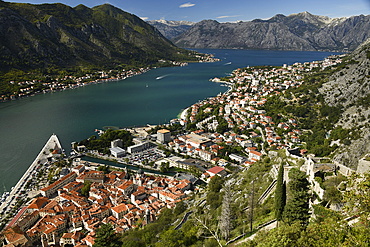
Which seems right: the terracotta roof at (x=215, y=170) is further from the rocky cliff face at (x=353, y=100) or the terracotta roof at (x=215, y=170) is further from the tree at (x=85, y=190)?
the tree at (x=85, y=190)

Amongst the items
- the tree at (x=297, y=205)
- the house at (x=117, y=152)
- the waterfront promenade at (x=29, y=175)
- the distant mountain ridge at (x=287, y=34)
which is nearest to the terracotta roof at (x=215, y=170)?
the house at (x=117, y=152)

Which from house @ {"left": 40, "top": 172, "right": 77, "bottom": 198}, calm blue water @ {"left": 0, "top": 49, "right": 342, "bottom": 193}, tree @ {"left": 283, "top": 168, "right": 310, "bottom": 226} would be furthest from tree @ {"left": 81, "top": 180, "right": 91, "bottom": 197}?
tree @ {"left": 283, "top": 168, "right": 310, "bottom": 226}

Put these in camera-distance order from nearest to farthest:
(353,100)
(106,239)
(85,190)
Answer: (106,239)
(85,190)
(353,100)

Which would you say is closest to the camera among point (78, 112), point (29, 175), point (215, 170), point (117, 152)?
point (215, 170)

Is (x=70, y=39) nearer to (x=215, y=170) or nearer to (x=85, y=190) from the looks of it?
(x=85, y=190)

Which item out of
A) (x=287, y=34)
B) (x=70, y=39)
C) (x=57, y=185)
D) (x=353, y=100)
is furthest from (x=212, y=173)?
(x=287, y=34)

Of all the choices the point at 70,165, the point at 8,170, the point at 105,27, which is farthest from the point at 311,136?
the point at 105,27
